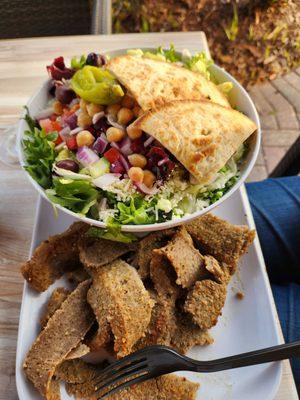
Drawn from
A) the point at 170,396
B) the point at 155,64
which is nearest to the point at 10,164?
the point at 155,64

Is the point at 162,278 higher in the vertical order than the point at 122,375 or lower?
higher

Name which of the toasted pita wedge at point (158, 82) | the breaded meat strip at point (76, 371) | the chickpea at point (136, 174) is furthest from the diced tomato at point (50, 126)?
the breaded meat strip at point (76, 371)

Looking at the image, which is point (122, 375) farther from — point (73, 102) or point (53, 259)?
point (73, 102)

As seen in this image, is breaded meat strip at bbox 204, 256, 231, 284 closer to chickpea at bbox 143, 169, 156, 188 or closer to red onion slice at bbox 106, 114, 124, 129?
chickpea at bbox 143, 169, 156, 188

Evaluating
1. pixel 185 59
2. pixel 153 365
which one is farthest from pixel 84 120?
pixel 153 365

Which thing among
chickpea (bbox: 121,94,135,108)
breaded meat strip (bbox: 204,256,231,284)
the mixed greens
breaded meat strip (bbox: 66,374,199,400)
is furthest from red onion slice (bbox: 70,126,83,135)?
breaded meat strip (bbox: 66,374,199,400)

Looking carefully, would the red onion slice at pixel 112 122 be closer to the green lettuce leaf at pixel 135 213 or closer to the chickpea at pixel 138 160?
the chickpea at pixel 138 160

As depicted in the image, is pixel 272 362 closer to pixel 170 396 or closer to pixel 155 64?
pixel 170 396
